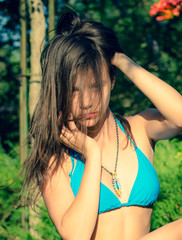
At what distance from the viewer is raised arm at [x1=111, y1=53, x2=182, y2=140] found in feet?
6.08

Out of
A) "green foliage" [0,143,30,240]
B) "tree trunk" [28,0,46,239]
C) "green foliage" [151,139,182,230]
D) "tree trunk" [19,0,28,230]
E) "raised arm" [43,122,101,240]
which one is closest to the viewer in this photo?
"raised arm" [43,122,101,240]

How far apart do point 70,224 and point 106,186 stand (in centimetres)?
27

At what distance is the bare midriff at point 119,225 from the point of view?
188 centimetres

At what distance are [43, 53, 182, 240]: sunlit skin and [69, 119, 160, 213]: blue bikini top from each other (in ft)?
0.09

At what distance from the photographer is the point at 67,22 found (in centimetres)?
208

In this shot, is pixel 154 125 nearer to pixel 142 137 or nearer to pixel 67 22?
pixel 142 137

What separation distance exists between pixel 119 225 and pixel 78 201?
275 mm

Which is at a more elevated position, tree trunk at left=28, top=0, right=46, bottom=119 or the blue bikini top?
tree trunk at left=28, top=0, right=46, bottom=119

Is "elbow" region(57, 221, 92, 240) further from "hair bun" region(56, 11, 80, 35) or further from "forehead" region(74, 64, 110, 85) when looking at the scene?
"hair bun" region(56, 11, 80, 35)

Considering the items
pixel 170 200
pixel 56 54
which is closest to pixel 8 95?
pixel 170 200

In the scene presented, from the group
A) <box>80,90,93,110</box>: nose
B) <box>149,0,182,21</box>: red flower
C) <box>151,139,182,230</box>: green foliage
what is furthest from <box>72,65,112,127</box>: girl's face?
<box>149,0,182,21</box>: red flower

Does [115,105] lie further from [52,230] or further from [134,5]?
[52,230]

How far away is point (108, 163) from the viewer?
204 cm

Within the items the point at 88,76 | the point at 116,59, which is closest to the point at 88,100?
the point at 88,76
